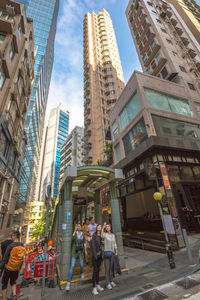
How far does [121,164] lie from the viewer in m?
16.8

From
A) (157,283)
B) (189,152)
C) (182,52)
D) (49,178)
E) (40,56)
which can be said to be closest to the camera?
(157,283)

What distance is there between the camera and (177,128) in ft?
49.4

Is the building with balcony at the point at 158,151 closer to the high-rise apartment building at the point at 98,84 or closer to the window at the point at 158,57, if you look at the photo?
the window at the point at 158,57

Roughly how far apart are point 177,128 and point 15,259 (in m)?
16.1

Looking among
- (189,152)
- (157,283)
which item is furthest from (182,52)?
(157,283)

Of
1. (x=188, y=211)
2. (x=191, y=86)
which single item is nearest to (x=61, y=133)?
(x=191, y=86)

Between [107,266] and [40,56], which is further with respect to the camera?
[40,56]

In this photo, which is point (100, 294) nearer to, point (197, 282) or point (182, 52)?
point (197, 282)

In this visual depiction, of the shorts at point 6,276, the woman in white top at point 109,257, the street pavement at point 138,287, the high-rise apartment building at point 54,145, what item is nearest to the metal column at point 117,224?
the street pavement at point 138,287

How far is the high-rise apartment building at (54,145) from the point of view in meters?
109

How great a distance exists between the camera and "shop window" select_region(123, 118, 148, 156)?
1472 cm

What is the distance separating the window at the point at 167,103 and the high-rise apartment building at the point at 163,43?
11.2 ft

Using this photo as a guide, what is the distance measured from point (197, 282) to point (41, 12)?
96.8m

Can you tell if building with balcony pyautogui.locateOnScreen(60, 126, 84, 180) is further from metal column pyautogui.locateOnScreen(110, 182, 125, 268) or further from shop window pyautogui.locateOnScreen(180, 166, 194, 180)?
metal column pyautogui.locateOnScreen(110, 182, 125, 268)
